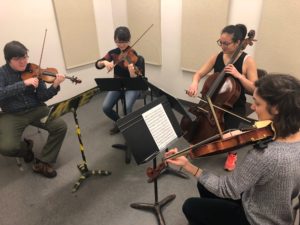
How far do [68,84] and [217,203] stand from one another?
3148mm

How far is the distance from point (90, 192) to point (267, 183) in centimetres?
163

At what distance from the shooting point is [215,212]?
1406mm

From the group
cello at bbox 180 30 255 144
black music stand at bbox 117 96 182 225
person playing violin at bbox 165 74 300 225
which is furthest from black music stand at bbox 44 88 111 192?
person playing violin at bbox 165 74 300 225

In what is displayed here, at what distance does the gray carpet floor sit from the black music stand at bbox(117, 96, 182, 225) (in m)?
0.63

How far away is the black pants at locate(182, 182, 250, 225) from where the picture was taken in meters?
1.35

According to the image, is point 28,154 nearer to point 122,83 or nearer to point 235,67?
point 122,83

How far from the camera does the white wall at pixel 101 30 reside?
2963mm

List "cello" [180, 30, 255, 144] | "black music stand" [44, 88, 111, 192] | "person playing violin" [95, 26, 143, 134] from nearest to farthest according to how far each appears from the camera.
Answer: "black music stand" [44, 88, 111, 192] → "cello" [180, 30, 255, 144] → "person playing violin" [95, 26, 143, 134]

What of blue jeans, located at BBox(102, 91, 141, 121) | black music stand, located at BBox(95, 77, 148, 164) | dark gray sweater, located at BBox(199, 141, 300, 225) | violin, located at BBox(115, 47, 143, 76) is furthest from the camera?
blue jeans, located at BBox(102, 91, 141, 121)

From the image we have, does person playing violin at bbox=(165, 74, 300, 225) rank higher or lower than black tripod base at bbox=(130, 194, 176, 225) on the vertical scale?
higher

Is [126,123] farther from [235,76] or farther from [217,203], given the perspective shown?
[235,76]

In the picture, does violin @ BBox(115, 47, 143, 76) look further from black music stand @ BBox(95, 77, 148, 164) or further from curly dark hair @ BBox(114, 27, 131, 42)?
black music stand @ BBox(95, 77, 148, 164)

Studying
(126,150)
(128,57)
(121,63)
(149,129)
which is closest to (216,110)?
(149,129)

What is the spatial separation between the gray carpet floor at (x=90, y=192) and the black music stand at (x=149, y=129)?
633 mm
